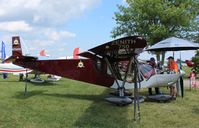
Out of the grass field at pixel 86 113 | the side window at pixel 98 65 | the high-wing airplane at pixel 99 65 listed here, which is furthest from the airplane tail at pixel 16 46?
the side window at pixel 98 65

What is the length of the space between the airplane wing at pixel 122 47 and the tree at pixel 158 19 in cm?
2267

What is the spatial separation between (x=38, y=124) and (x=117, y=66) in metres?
5.11

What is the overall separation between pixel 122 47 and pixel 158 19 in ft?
86.3

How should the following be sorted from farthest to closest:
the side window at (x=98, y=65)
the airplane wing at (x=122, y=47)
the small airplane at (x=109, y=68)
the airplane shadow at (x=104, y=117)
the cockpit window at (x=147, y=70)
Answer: the side window at (x=98, y=65), the cockpit window at (x=147, y=70), the small airplane at (x=109, y=68), the airplane wing at (x=122, y=47), the airplane shadow at (x=104, y=117)

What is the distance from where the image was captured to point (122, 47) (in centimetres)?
992

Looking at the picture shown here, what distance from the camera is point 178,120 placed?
→ 29.5 feet

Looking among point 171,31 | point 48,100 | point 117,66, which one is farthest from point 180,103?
point 171,31

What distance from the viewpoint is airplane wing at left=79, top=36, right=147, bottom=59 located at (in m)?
9.20

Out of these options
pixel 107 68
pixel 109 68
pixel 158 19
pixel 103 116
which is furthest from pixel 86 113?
pixel 158 19

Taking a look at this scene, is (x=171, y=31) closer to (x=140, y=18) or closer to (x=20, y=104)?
(x=140, y=18)

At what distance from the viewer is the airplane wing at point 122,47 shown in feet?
30.2

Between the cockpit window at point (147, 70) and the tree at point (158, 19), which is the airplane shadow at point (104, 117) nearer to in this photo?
the cockpit window at point (147, 70)

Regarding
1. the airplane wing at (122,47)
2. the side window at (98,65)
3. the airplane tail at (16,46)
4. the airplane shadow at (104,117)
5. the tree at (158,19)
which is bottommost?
the airplane shadow at (104,117)

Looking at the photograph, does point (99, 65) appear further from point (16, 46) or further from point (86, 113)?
point (16, 46)
